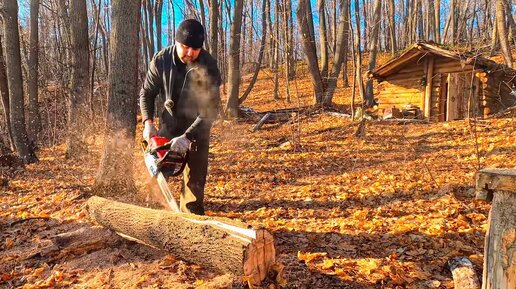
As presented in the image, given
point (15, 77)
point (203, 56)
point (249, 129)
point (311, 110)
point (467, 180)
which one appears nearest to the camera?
point (203, 56)

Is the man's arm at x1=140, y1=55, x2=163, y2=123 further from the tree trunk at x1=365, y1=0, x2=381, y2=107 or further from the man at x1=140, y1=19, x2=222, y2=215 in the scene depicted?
the tree trunk at x1=365, y1=0, x2=381, y2=107

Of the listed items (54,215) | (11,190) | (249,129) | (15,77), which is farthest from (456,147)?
(15,77)

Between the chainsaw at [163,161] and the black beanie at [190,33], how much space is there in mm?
1066

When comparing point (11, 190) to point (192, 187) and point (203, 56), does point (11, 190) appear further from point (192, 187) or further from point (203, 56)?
point (203, 56)

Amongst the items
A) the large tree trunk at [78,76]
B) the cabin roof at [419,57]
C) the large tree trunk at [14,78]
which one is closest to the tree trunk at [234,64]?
the large tree trunk at [78,76]

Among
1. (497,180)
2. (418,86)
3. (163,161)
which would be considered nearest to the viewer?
(497,180)

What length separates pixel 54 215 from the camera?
5488mm

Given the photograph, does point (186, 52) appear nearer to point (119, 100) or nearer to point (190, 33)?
point (190, 33)

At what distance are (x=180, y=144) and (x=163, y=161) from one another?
0.97ft

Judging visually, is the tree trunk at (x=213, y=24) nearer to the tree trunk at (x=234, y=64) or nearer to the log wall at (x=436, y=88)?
the tree trunk at (x=234, y=64)

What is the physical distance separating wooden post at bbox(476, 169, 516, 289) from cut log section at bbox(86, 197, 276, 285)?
4.92 ft

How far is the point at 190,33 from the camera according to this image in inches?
154

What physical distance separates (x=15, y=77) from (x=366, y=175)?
910 centimetres

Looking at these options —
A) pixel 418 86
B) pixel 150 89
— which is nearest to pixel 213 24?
pixel 418 86
